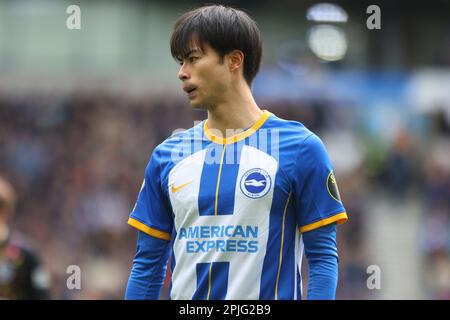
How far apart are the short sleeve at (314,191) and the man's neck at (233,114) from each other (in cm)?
30

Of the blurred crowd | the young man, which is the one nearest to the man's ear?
the young man

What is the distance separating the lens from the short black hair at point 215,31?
382 cm

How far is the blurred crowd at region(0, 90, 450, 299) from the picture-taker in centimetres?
1339

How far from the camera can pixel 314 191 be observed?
3.69 meters

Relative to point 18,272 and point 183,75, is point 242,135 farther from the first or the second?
point 18,272

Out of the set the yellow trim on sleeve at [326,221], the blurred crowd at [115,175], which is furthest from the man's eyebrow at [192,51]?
the blurred crowd at [115,175]

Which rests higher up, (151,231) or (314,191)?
(314,191)

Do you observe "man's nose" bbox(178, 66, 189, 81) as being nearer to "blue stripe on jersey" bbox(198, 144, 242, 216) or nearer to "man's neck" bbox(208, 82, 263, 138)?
"man's neck" bbox(208, 82, 263, 138)

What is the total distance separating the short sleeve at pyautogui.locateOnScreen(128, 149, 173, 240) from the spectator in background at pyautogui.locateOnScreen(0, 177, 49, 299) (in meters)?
2.53

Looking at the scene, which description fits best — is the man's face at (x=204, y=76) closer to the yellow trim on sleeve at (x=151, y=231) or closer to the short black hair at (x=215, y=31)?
the short black hair at (x=215, y=31)

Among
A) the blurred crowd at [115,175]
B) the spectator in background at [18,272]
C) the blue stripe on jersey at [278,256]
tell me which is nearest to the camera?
the blue stripe on jersey at [278,256]

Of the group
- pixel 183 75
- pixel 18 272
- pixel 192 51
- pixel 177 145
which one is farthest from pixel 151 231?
pixel 18 272

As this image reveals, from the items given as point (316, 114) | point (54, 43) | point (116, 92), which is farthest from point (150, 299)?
point (54, 43)

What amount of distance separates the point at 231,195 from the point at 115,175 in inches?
436
